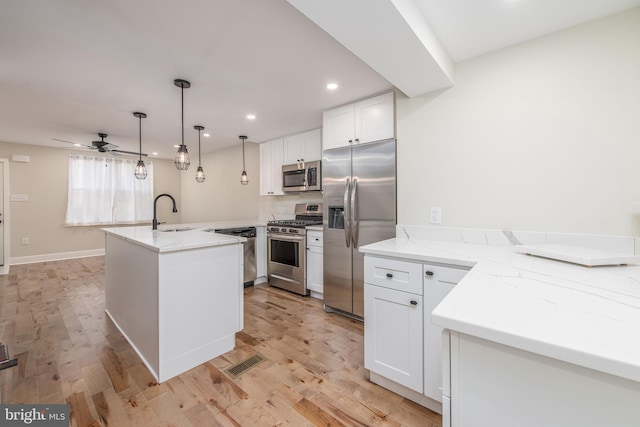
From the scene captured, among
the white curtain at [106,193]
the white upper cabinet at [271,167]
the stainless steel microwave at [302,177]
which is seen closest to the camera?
the stainless steel microwave at [302,177]

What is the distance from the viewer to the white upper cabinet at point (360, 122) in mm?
2525

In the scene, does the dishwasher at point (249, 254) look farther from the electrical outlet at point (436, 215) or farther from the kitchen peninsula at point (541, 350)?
the kitchen peninsula at point (541, 350)

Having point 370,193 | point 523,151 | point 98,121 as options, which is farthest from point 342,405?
point 98,121

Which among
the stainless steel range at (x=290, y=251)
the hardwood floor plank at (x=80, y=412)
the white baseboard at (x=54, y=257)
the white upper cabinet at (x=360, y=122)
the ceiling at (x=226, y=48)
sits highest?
the ceiling at (x=226, y=48)

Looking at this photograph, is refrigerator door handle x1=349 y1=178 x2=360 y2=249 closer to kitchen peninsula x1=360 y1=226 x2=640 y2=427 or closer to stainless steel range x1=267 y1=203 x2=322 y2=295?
stainless steel range x1=267 y1=203 x2=322 y2=295

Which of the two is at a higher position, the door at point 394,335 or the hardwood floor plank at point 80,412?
the door at point 394,335

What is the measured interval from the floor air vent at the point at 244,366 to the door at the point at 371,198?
1127 mm

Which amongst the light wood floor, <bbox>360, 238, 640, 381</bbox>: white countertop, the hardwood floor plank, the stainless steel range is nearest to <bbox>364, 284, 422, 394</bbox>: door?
the light wood floor

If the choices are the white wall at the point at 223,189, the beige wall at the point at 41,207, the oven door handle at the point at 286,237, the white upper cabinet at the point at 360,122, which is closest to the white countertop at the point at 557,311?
the white upper cabinet at the point at 360,122

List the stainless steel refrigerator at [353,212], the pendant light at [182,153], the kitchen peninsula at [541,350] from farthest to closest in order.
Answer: the stainless steel refrigerator at [353,212], the pendant light at [182,153], the kitchen peninsula at [541,350]

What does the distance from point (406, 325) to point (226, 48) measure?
2.25 m

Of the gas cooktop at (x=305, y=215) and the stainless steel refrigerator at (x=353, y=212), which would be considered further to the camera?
the gas cooktop at (x=305, y=215)

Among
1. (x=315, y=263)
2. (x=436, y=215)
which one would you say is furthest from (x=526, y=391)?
(x=315, y=263)

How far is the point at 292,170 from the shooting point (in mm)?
3967
